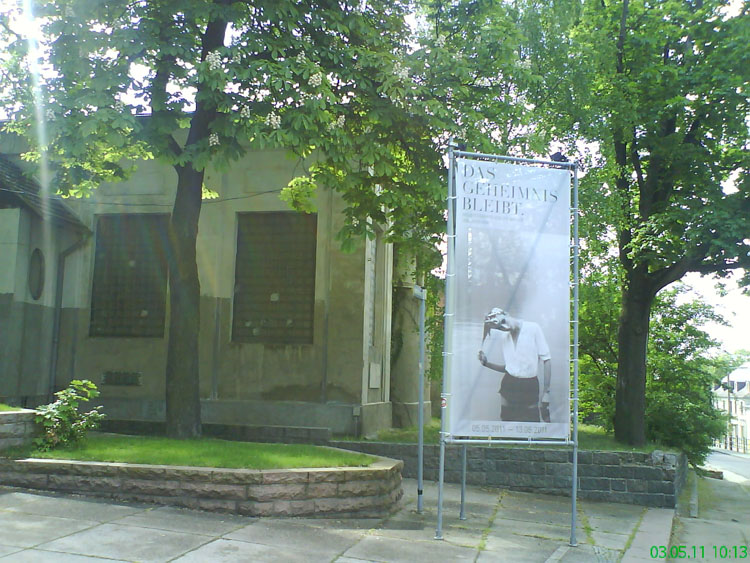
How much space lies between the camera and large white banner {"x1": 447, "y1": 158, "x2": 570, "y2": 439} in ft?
25.4

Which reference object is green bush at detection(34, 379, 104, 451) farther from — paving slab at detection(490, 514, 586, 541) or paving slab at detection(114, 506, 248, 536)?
paving slab at detection(490, 514, 586, 541)

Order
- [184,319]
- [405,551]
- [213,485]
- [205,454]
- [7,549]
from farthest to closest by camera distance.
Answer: [184,319]
[205,454]
[213,485]
[405,551]
[7,549]

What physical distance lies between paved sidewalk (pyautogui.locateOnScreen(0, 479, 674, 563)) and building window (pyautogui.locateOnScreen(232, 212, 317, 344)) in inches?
201

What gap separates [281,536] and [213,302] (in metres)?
7.66

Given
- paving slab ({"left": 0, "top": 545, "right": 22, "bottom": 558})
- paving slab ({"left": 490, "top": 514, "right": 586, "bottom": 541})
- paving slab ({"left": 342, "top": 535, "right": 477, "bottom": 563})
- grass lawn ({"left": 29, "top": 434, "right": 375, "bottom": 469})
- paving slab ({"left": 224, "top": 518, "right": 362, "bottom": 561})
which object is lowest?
paving slab ({"left": 490, "top": 514, "right": 586, "bottom": 541})

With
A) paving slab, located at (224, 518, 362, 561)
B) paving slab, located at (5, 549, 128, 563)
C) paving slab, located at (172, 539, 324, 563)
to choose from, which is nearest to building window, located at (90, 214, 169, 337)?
paving slab, located at (224, 518, 362, 561)

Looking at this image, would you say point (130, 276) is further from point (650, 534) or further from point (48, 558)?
point (650, 534)

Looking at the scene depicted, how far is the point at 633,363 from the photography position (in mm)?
14203

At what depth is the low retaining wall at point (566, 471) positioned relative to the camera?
1173 centimetres

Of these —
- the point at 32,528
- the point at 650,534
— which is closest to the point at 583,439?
the point at 650,534

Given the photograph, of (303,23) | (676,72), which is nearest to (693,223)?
(676,72)

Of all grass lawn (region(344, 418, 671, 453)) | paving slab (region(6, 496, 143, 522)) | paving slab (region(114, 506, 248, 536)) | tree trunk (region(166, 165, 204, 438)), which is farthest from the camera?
grass lawn (region(344, 418, 671, 453))

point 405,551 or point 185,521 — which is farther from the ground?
point 185,521

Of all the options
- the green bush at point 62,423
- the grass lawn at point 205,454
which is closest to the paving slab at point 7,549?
the grass lawn at point 205,454
